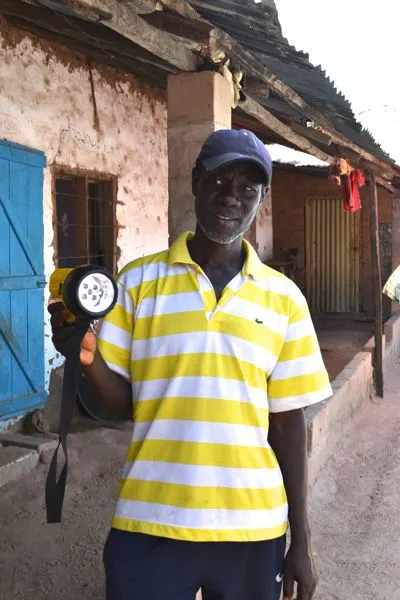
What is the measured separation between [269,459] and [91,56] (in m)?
5.09

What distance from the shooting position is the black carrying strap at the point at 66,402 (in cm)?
143

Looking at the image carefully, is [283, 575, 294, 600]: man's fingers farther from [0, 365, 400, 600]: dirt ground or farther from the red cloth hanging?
the red cloth hanging

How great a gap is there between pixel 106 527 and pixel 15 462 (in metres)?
0.96

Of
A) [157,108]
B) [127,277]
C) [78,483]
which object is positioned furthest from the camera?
[157,108]

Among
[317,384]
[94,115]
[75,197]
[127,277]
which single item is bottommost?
[317,384]

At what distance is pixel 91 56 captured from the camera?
225 inches

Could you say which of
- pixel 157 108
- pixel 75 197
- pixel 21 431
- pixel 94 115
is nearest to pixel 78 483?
pixel 21 431

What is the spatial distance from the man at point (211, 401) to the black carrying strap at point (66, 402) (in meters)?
0.04

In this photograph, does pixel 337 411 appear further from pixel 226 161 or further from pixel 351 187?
pixel 226 161

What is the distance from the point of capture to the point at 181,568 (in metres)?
1.47

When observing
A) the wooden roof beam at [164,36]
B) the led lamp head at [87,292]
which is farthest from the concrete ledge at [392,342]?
the led lamp head at [87,292]

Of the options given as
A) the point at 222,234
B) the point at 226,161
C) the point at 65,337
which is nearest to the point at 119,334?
the point at 65,337

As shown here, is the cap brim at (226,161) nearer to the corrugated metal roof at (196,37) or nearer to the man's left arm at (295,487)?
the man's left arm at (295,487)

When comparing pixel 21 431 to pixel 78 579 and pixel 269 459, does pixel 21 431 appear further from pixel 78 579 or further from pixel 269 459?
pixel 269 459
